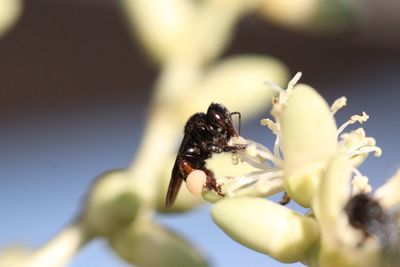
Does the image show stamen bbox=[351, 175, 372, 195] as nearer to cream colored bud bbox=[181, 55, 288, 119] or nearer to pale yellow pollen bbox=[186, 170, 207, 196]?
pale yellow pollen bbox=[186, 170, 207, 196]

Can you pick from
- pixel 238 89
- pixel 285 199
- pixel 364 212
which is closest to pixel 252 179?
pixel 285 199

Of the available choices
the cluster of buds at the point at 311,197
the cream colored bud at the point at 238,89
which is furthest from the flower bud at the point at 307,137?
the cream colored bud at the point at 238,89

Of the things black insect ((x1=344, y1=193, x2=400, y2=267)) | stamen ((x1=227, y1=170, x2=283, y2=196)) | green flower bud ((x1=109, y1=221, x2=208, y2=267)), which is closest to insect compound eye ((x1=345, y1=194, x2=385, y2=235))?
black insect ((x1=344, y1=193, x2=400, y2=267))

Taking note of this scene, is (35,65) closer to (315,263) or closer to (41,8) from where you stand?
(41,8)

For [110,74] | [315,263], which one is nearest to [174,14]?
[315,263]

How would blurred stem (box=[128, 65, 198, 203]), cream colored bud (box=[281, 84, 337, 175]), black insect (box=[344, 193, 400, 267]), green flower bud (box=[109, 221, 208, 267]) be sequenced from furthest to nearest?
blurred stem (box=[128, 65, 198, 203]) < green flower bud (box=[109, 221, 208, 267]) < cream colored bud (box=[281, 84, 337, 175]) < black insect (box=[344, 193, 400, 267])

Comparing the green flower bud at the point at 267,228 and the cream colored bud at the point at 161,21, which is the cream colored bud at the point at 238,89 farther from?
the green flower bud at the point at 267,228

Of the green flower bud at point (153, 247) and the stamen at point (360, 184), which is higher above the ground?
the stamen at point (360, 184)
